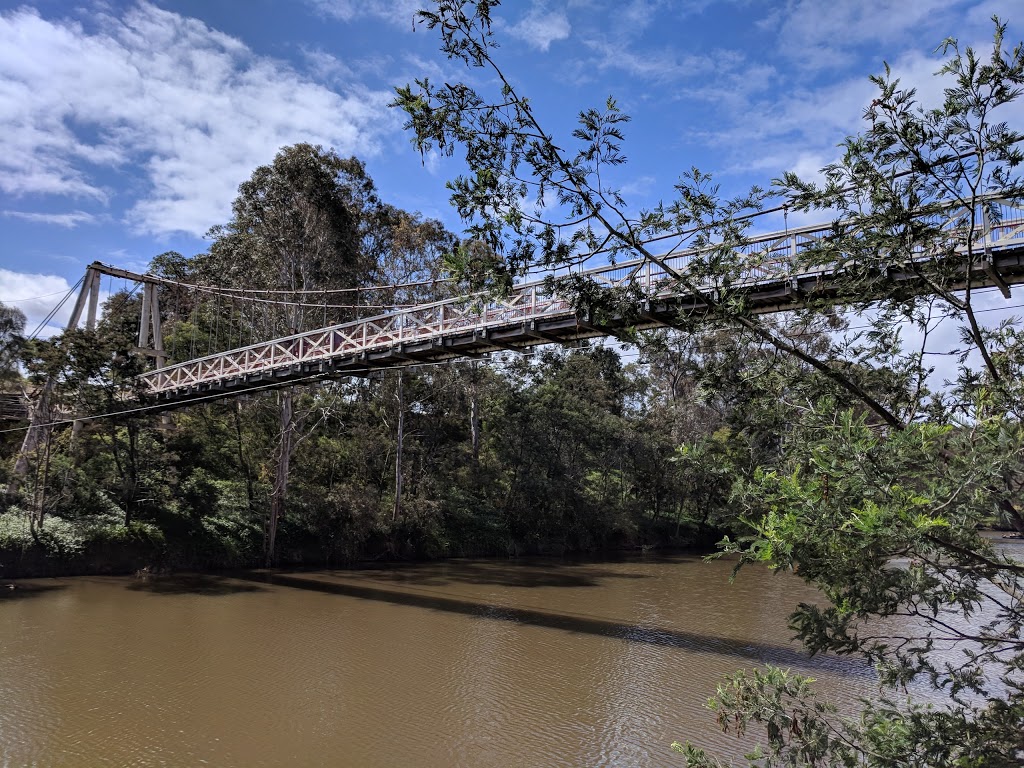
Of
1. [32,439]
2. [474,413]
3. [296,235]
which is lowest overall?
[32,439]

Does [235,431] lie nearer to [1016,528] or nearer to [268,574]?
[268,574]

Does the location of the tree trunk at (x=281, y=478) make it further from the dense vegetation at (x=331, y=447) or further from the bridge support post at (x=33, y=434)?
the bridge support post at (x=33, y=434)

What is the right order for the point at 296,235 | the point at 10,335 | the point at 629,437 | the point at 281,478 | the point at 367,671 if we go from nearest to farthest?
1. the point at 367,671
2. the point at 10,335
3. the point at 281,478
4. the point at 296,235
5. the point at 629,437

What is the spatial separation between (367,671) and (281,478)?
9.05 metres

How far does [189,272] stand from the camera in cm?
3080

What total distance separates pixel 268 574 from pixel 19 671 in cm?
801

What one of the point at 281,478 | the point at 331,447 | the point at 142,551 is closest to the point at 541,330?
the point at 281,478

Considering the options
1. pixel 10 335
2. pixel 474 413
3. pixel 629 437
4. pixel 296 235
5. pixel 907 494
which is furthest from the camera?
pixel 629 437

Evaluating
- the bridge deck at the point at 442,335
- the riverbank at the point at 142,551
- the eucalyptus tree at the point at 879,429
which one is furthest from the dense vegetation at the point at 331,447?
the eucalyptus tree at the point at 879,429

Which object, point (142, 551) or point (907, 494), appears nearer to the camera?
point (907, 494)

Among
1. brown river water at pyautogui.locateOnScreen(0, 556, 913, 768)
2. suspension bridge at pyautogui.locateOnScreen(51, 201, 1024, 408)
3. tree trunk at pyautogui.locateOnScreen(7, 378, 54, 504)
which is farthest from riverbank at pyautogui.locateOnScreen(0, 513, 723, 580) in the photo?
suspension bridge at pyautogui.locateOnScreen(51, 201, 1024, 408)

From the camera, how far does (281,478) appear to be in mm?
16609

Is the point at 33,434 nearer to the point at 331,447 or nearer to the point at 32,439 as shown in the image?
the point at 32,439

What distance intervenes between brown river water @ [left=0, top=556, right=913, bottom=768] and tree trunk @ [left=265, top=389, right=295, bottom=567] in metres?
2.00
